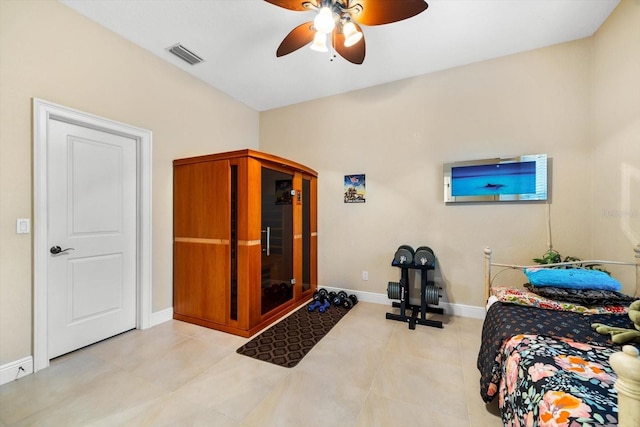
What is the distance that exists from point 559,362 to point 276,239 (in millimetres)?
2629

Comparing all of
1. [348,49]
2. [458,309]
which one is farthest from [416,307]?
[348,49]

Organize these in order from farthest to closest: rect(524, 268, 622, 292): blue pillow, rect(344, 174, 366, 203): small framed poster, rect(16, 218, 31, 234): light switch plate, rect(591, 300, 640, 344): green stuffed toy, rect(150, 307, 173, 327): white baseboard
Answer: rect(344, 174, 366, 203): small framed poster
rect(150, 307, 173, 327): white baseboard
rect(16, 218, 31, 234): light switch plate
rect(524, 268, 622, 292): blue pillow
rect(591, 300, 640, 344): green stuffed toy

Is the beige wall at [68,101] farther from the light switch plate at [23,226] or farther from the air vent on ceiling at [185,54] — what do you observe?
the air vent on ceiling at [185,54]

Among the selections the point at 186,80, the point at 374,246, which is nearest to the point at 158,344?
the point at 374,246

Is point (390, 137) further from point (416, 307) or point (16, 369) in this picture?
point (16, 369)

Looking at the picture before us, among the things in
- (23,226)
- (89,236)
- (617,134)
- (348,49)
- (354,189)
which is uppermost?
(348,49)

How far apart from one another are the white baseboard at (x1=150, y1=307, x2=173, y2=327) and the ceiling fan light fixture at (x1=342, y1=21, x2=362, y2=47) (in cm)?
342

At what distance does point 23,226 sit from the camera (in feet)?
6.59

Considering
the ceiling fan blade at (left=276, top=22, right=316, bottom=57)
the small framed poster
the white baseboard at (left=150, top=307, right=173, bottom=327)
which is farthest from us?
the small framed poster

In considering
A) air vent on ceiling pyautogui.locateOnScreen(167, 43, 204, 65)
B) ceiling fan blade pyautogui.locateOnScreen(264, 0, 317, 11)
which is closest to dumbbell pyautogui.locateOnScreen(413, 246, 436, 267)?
ceiling fan blade pyautogui.locateOnScreen(264, 0, 317, 11)

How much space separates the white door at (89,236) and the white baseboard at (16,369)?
161 millimetres

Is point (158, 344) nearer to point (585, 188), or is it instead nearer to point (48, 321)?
point (48, 321)

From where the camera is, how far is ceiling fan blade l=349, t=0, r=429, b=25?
173cm

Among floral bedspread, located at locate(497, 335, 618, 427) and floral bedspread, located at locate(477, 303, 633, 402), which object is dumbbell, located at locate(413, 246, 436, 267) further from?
floral bedspread, located at locate(497, 335, 618, 427)
